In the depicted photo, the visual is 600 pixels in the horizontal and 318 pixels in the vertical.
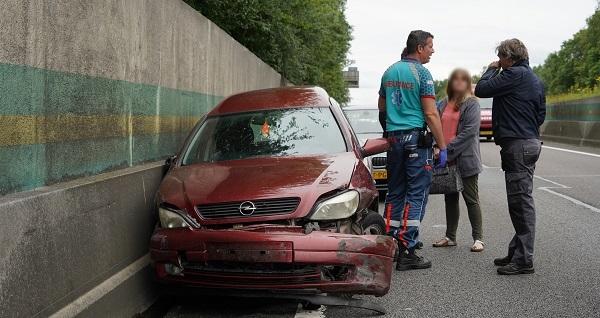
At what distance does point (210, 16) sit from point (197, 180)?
36.7 ft

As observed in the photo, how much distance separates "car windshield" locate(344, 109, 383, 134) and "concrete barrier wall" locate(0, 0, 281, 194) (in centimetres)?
422

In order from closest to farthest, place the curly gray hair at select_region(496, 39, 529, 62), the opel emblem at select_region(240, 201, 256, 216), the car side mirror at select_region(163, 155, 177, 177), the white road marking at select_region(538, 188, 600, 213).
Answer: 1. the opel emblem at select_region(240, 201, 256, 216)
2. the car side mirror at select_region(163, 155, 177, 177)
3. the curly gray hair at select_region(496, 39, 529, 62)
4. the white road marking at select_region(538, 188, 600, 213)

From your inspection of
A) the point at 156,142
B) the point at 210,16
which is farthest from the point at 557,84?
the point at 156,142

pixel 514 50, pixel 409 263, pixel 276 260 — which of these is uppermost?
pixel 514 50

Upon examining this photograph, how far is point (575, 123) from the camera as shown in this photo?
88.4ft

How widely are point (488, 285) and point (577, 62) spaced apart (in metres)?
122

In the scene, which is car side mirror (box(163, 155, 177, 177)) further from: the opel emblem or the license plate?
the license plate

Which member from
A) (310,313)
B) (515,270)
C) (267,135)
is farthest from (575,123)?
(310,313)

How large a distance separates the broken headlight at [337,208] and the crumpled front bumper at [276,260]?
149 millimetres

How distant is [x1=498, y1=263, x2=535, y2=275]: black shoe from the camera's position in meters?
6.33

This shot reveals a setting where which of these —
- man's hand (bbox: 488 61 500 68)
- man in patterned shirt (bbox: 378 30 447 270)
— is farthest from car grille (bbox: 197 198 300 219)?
man's hand (bbox: 488 61 500 68)

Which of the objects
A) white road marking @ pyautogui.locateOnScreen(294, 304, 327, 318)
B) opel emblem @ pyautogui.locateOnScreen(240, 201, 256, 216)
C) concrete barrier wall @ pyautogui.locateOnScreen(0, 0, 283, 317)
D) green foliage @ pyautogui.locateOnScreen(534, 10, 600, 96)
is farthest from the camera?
green foliage @ pyautogui.locateOnScreen(534, 10, 600, 96)

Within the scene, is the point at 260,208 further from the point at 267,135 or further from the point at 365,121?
the point at 365,121

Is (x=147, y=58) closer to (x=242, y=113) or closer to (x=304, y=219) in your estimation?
(x=242, y=113)
